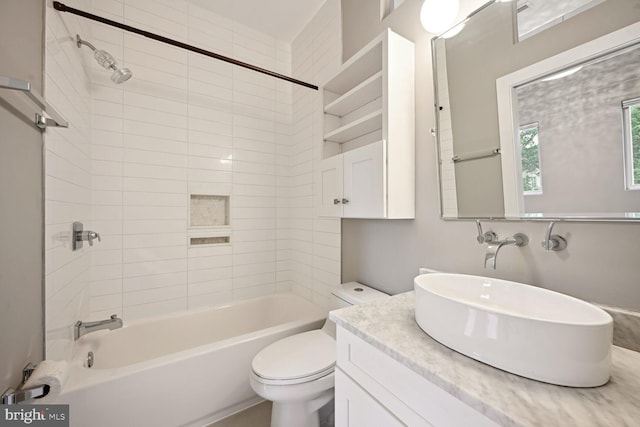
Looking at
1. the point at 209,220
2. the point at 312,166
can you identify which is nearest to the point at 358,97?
the point at 312,166

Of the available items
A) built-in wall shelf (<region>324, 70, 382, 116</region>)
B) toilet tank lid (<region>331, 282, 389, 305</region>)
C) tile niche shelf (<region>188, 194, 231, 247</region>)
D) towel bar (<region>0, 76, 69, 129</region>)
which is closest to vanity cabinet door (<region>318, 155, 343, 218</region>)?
built-in wall shelf (<region>324, 70, 382, 116</region>)

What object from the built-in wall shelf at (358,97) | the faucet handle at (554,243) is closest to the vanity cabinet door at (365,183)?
the built-in wall shelf at (358,97)

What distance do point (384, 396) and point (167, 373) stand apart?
1.23 m

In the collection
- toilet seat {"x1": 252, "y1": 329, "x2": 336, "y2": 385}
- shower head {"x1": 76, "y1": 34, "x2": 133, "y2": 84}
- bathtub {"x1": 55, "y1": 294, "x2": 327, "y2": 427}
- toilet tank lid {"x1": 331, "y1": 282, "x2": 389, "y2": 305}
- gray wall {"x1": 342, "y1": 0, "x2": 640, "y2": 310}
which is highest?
shower head {"x1": 76, "y1": 34, "x2": 133, "y2": 84}

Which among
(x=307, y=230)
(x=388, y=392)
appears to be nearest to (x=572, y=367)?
(x=388, y=392)

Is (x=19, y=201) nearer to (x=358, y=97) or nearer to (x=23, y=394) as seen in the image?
(x=23, y=394)

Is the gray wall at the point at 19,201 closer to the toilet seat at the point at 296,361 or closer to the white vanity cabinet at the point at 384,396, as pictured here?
the toilet seat at the point at 296,361

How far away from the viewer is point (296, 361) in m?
1.28

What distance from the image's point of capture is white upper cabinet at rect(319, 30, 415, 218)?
1.25 metres

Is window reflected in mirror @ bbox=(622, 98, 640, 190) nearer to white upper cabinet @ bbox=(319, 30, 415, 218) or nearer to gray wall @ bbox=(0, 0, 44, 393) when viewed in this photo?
white upper cabinet @ bbox=(319, 30, 415, 218)

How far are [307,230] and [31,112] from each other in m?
1.73

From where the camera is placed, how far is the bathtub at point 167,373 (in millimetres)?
1176

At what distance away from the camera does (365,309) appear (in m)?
0.91

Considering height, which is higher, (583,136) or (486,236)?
(583,136)
